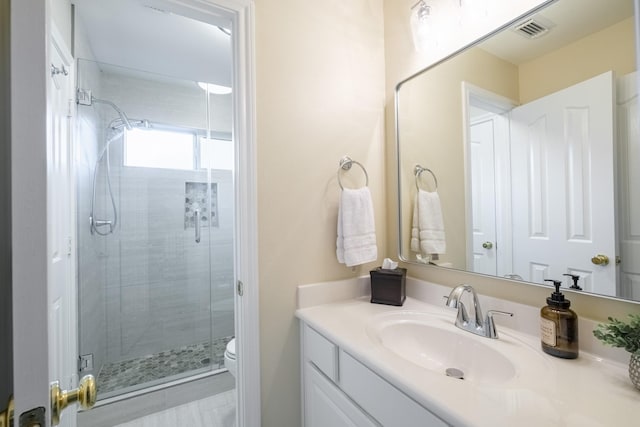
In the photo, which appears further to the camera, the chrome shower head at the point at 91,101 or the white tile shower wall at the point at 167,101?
the white tile shower wall at the point at 167,101

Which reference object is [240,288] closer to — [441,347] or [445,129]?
[441,347]

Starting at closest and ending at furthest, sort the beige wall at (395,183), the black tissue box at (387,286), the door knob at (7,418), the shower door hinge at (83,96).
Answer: the door knob at (7,418)
the beige wall at (395,183)
the black tissue box at (387,286)
the shower door hinge at (83,96)

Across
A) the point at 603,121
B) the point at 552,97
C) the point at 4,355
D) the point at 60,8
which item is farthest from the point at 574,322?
the point at 60,8

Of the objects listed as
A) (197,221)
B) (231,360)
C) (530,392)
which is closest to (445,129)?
(530,392)

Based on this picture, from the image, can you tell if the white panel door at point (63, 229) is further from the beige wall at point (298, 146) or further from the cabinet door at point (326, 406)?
the cabinet door at point (326, 406)

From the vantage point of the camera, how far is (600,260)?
0.78m

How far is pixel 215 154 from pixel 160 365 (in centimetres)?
189

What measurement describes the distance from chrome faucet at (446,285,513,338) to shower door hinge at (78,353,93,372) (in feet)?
7.71

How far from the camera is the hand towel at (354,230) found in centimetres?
123

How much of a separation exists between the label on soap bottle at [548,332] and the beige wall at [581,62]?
703 mm

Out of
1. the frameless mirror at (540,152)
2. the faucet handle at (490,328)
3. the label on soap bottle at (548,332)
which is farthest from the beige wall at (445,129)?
the label on soap bottle at (548,332)

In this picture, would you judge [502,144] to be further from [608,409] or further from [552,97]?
[608,409]

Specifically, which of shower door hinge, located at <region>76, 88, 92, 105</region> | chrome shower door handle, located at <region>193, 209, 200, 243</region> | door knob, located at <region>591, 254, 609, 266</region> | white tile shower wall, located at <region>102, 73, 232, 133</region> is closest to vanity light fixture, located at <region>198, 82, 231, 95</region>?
white tile shower wall, located at <region>102, 73, 232, 133</region>

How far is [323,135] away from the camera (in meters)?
1.29
